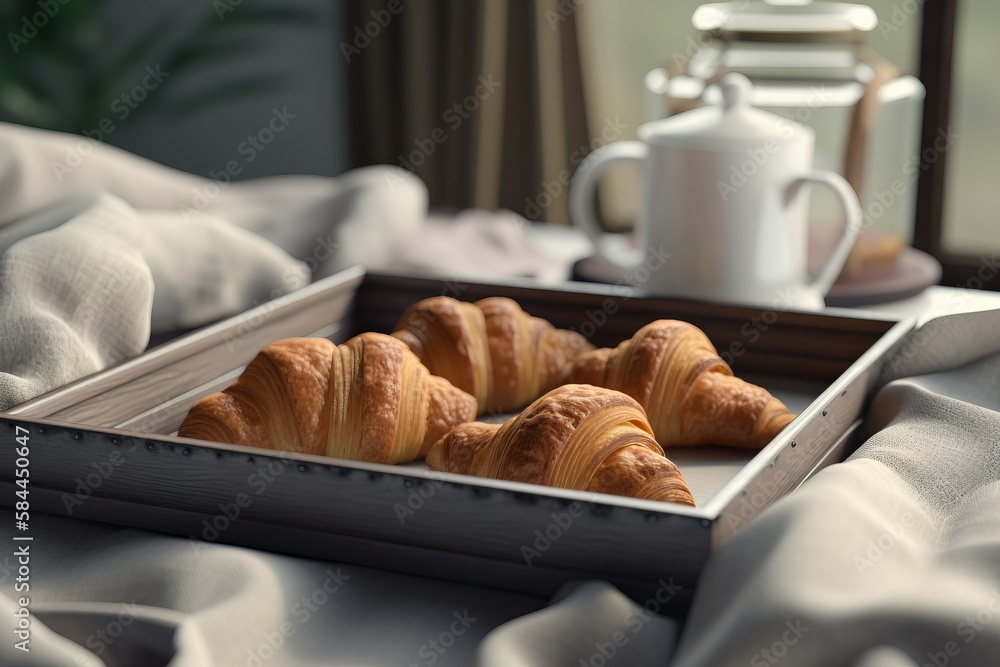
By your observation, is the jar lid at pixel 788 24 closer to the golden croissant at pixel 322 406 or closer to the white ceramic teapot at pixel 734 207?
the white ceramic teapot at pixel 734 207

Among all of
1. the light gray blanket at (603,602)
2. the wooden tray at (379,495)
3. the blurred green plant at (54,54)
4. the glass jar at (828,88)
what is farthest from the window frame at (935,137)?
the blurred green plant at (54,54)

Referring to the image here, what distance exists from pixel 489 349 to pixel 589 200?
289 mm

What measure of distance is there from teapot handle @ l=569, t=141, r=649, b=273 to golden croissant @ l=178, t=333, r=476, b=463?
385 millimetres

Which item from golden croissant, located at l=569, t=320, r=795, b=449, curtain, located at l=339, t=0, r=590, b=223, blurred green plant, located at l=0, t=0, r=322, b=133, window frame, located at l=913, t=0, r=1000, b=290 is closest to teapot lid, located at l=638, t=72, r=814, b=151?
golden croissant, located at l=569, t=320, r=795, b=449

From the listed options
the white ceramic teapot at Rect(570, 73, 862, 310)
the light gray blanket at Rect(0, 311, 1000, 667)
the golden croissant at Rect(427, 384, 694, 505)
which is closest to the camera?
the light gray blanket at Rect(0, 311, 1000, 667)

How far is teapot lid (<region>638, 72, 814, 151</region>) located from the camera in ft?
3.38

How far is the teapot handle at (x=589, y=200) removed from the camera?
112 cm

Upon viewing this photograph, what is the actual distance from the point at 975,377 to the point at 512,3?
5.28 ft

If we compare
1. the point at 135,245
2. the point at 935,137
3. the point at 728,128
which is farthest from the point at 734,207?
the point at 935,137

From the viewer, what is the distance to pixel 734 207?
3.43 feet

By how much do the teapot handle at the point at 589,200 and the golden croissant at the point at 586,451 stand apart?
441 mm

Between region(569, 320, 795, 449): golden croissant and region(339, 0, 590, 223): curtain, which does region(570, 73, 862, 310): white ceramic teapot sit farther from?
region(339, 0, 590, 223): curtain

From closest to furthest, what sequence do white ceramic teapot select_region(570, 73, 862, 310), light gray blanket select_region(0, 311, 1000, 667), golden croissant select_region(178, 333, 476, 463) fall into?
light gray blanket select_region(0, 311, 1000, 667), golden croissant select_region(178, 333, 476, 463), white ceramic teapot select_region(570, 73, 862, 310)

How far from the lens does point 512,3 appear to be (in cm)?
224
